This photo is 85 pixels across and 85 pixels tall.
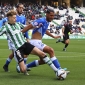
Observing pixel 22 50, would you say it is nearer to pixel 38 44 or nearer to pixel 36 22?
pixel 38 44

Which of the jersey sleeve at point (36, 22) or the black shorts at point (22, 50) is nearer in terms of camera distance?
the jersey sleeve at point (36, 22)

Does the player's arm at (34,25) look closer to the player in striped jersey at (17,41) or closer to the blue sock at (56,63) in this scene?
the player in striped jersey at (17,41)

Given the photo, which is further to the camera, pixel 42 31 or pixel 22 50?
pixel 42 31

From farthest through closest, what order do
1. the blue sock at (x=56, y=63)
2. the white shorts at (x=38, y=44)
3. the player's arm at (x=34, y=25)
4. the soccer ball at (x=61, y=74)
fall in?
the white shorts at (x=38, y=44)
the blue sock at (x=56, y=63)
the player's arm at (x=34, y=25)
the soccer ball at (x=61, y=74)

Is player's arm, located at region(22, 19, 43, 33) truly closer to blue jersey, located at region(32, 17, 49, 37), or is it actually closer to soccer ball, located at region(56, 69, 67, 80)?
blue jersey, located at region(32, 17, 49, 37)

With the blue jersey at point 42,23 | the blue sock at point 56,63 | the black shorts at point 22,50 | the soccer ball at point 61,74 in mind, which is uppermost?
the blue jersey at point 42,23

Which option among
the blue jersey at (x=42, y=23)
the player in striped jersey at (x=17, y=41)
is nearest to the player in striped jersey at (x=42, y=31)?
the blue jersey at (x=42, y=23)

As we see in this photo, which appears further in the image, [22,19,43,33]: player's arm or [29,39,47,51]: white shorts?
[29,39,47,51]: white shorts

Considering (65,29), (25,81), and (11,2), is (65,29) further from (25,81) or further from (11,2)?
(11,2)

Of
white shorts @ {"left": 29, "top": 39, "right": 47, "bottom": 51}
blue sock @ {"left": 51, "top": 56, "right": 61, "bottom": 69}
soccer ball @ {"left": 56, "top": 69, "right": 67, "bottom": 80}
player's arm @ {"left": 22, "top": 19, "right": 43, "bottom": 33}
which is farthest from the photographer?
white shorts @ {"left": 29, "top": 39, "right": 47, "bottom": 51}

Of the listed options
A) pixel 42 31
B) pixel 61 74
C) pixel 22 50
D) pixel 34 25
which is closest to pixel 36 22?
pixel 34 25

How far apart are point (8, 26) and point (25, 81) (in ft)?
5.49

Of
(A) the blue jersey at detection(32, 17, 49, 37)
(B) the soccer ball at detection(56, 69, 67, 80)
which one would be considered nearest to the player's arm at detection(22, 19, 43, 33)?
(A) the blue jersey at detection(32, 17, 49, 37)

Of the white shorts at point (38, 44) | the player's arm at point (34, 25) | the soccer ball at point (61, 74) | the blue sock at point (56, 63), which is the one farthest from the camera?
the white shorts at point (38, 44)
